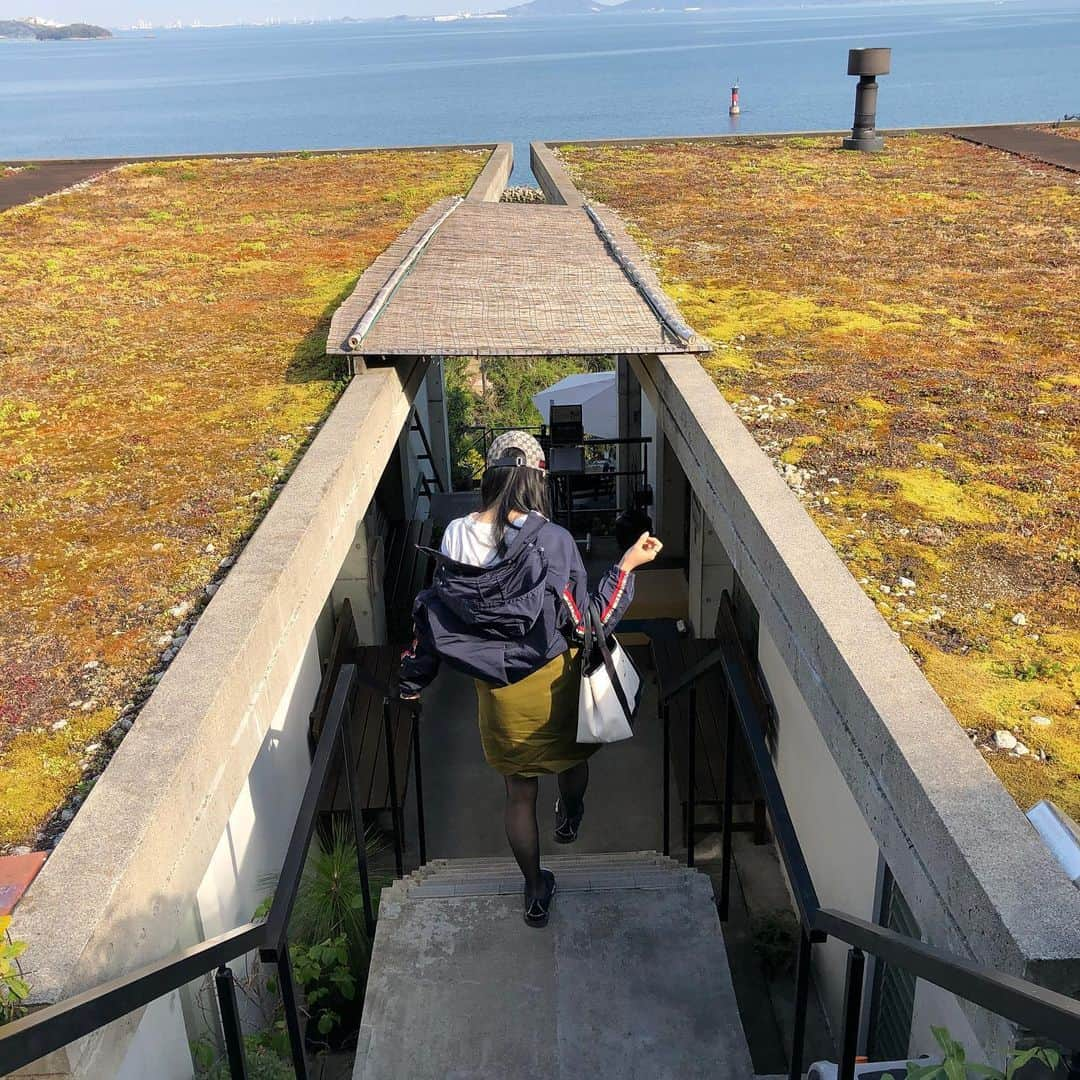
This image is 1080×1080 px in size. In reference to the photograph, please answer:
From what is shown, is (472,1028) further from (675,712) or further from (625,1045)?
(675,712)

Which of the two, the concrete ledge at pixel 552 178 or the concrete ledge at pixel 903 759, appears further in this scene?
the concrete ledge at pixel 552 178

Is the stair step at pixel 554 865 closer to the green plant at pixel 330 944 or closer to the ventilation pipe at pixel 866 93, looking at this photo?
the green plant at pixel 330 944

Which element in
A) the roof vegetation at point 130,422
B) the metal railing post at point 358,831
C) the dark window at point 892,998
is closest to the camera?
the roof vegetation at point 130,422

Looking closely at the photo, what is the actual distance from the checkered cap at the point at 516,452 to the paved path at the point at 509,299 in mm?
1840

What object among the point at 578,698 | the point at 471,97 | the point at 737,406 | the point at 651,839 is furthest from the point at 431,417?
the point at 471,97

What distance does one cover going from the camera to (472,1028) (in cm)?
371

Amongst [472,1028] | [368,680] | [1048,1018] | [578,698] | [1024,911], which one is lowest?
[472,1028]

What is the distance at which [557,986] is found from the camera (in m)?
3.82

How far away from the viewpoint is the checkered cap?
3.55m

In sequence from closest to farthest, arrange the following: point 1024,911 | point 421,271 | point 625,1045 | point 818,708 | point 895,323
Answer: point 1024,911 < point 818,708 < point 625,1045 < point 895,323 < point 421,271

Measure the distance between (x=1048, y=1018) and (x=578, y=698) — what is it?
2.28 m

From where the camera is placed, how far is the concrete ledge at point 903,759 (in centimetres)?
215

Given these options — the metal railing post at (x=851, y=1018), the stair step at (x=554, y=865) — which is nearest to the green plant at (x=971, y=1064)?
the metal railing post at (x=851, y=1018)

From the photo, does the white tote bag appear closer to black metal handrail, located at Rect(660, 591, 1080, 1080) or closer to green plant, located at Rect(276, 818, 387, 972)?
black metal handrail, located at Rect(660, 591, 1080, 1080)
